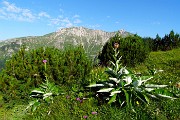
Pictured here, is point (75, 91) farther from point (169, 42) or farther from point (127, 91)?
point (169, 42)

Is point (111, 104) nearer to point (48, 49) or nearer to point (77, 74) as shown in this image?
point (77, 74)

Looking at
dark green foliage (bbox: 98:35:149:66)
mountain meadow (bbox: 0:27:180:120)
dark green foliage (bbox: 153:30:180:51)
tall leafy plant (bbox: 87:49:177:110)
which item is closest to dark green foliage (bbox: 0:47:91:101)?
mountain meadow (bbox: 0:27:180:120)

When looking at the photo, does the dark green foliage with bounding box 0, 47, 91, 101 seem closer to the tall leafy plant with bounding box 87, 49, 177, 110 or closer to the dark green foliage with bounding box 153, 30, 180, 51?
the tall leafy plant with bounding box 87, 49, 177, 110

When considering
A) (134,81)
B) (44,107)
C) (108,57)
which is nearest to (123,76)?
(134,81)

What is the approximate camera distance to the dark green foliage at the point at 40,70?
36.6ft

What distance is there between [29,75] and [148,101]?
204 inches

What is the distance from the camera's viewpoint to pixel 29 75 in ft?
38.2

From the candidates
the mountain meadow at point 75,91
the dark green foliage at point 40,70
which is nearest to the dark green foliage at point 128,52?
the mountain meadow at point 75,91

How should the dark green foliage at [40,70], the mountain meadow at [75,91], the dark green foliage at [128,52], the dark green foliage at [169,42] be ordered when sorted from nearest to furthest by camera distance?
the mountain meadow at [75,91] → the dark green foliage at [40,70] → the dark green foliage at [128,52] → the dark green foliage at [169,42]

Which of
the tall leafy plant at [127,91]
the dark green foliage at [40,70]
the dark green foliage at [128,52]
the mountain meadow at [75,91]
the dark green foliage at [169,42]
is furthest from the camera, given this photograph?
the dark green foliage at [169,42]

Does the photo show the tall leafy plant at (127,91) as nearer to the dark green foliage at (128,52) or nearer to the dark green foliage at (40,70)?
the dark green foliage at (40,70)

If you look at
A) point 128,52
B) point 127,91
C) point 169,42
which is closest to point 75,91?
point 127,91

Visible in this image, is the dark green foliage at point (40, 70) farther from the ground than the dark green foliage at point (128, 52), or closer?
closer

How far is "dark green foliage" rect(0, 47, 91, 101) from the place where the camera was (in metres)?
11.1
